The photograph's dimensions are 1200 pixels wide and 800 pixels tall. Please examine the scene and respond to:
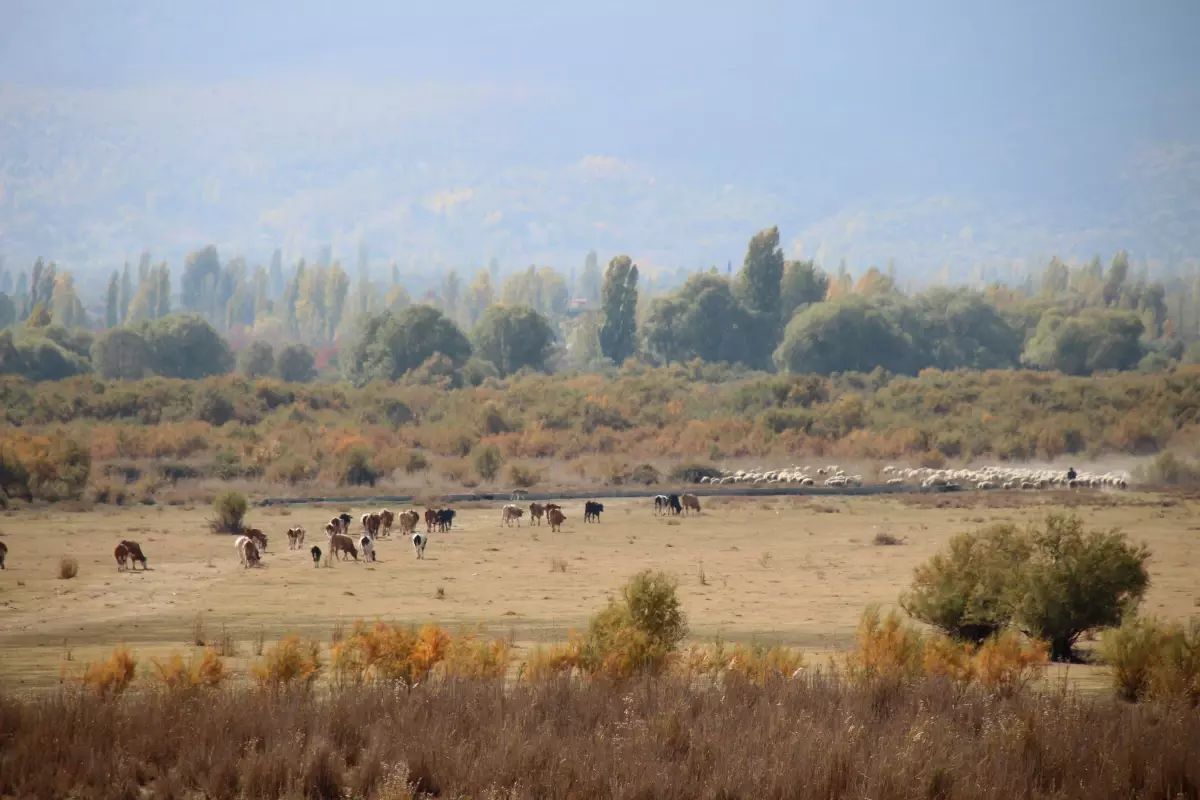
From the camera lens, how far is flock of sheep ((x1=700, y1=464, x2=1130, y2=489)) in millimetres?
53938

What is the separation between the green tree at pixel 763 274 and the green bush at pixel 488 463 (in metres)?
77.8

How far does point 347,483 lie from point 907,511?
24442 mm

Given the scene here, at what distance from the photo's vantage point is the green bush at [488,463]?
192 feet

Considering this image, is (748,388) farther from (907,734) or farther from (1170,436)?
(907,734)

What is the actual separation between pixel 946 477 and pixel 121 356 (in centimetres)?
8018

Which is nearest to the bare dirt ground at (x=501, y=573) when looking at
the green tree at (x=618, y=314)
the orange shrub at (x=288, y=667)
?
the orange shrub at (x=288, y=667)

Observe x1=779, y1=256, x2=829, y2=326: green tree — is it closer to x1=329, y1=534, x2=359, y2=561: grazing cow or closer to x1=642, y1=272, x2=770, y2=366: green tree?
x1=642, y1=272, x2=770, y2=366: green tree

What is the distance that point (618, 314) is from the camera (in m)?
133

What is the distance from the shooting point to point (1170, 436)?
65.4 meters

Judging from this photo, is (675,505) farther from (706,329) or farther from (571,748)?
(706,329)

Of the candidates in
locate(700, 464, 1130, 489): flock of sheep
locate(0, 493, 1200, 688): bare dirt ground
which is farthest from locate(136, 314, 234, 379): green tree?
locate(0, 493, 1200, 688): bare dirt ground

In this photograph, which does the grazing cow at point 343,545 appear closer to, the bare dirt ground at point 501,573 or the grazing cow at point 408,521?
the bare dirt ground at point 501,573

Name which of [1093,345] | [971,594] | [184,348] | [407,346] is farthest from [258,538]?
[1093,345]

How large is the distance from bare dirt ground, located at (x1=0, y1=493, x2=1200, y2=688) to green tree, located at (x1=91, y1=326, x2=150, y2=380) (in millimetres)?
71813
